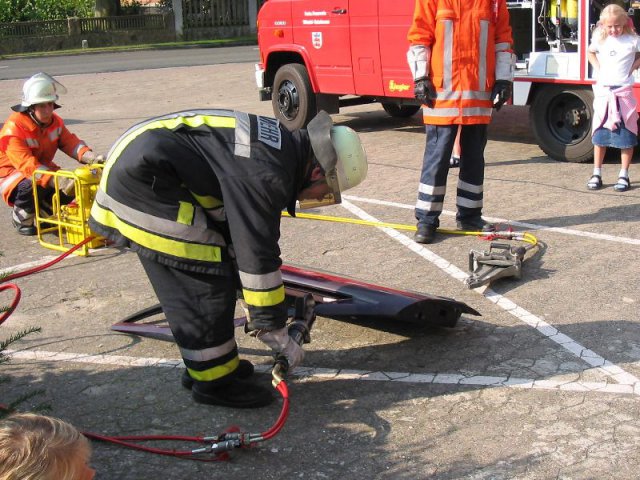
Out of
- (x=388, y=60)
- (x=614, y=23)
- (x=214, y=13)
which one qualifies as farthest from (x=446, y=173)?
(x=214, y=13)

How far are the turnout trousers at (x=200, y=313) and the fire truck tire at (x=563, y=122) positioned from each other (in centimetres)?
573

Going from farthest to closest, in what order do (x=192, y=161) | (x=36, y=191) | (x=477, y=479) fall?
(x=36, y=191) → (x=192, y=161) → (x=477, y=479)

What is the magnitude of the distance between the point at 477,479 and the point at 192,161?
1.75 metres

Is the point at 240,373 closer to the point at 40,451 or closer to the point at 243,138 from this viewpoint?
the point at 243,138

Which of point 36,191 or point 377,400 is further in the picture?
point 36,191

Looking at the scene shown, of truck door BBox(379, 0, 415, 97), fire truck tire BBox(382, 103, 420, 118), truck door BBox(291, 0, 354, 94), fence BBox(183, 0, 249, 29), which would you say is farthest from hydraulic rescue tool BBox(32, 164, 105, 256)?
fence BBox(183, 0, 249, 29)

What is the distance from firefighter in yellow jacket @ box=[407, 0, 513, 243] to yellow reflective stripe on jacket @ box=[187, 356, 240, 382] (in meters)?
2.76

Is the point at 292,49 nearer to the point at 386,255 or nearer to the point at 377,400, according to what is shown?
the point at 386,255

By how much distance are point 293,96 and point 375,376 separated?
7308 mm

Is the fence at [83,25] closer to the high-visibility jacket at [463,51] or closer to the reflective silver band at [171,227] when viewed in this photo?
the high-visibility jacket at [463,51]

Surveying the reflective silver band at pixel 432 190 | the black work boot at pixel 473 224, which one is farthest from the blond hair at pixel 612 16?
the reflective silver band at pixel 432 190

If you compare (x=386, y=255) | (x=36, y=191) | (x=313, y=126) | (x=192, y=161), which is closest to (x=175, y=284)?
(x=192, y=161)

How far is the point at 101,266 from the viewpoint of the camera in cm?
658

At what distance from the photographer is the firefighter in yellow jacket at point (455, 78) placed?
257 inches
